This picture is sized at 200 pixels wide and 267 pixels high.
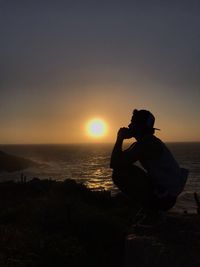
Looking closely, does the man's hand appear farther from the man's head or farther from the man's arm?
the man's arm

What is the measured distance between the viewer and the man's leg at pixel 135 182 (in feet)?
18.7

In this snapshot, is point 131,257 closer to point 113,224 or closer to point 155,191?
point 155,191

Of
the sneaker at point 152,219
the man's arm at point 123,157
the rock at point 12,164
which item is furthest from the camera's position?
the rock at point 12,164

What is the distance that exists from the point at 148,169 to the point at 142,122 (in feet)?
2.18

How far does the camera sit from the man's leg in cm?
570

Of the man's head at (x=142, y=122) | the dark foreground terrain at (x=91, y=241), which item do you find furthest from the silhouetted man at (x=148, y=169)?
the dark foreground terrain at (x=91, y=241)

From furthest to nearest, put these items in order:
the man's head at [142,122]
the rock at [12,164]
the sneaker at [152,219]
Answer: the rock at [12,164]
the sneaker at [152,219]
the man's head at [142,122]

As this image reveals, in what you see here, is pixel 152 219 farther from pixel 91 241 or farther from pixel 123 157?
pixel 91 241

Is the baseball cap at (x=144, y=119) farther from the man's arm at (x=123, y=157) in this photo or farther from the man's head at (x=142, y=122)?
the man's arm at (x=123, y=157)

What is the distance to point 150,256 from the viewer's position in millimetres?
5395

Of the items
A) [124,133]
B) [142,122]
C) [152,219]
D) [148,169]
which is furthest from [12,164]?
[148,169]

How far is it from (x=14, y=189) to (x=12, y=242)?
28735mm

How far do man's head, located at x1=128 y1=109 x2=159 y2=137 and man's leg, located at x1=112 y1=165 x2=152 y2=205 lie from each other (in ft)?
1.70

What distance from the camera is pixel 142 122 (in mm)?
5855
